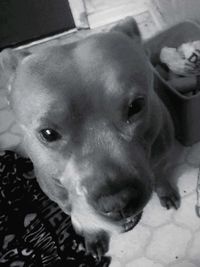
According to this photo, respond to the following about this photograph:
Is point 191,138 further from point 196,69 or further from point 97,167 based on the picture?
point 97,167

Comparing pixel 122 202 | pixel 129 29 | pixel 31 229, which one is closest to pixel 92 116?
pixel 122 202

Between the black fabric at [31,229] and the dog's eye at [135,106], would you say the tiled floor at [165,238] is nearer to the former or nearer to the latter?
the black fabric at [31,229]

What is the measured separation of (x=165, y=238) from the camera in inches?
59.7

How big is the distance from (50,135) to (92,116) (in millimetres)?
122

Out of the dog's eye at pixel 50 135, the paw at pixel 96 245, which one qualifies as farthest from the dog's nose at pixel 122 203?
the paw at pixel 96 245

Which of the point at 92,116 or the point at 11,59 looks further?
the point at 11,59

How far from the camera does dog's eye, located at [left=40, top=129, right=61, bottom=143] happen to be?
1091 mm

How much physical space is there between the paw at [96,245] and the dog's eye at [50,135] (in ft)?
1.72

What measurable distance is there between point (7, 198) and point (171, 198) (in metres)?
0.66

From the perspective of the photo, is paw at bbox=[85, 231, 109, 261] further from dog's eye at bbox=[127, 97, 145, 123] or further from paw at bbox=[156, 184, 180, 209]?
dog's eye at bbox=[127, 97, 145, 123]

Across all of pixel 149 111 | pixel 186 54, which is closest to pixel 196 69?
pixel 186 54

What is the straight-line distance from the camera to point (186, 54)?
1541mm

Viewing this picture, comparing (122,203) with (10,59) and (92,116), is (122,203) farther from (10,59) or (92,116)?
(10,59)

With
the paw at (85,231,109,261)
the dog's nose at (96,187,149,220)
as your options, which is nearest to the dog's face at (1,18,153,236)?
the dog's nose at (96,187,149,220)
